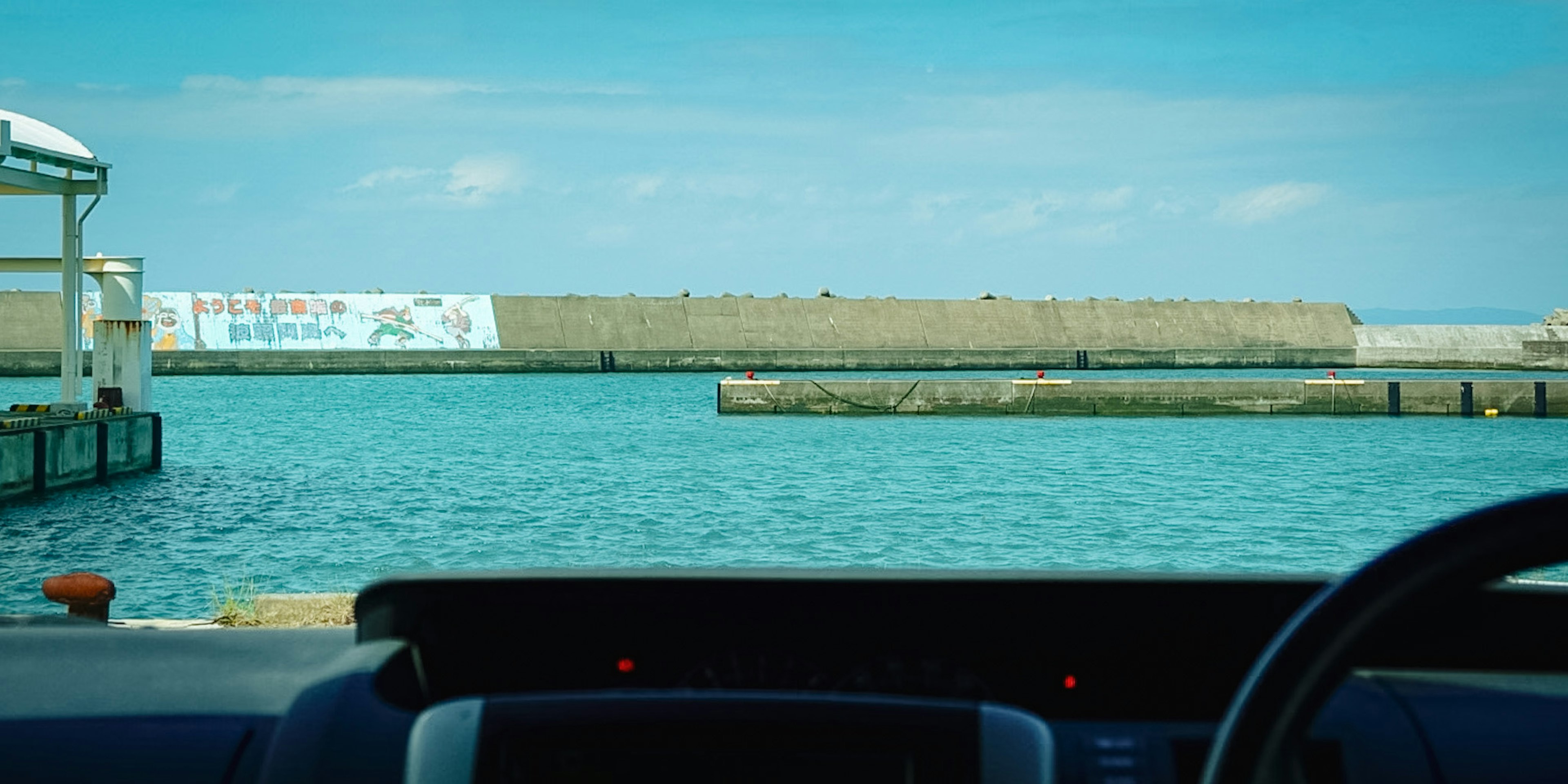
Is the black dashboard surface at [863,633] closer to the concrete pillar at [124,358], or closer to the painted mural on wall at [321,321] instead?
the concrete pillar at [124,358]

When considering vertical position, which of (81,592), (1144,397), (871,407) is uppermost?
(1144,397)

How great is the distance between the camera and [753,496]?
25672mm

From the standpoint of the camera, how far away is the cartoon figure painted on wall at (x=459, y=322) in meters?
80.2

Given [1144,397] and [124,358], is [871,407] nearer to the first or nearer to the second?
[1144,397]

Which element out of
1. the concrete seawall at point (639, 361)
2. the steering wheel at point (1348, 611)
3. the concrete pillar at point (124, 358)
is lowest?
the steering wheel at point (1348, 611)

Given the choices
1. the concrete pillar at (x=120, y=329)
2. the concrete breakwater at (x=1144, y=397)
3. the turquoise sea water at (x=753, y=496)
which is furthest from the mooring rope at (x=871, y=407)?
the concrete pillar at (x=120, y=329)

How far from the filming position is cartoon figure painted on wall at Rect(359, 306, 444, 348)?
79.0m

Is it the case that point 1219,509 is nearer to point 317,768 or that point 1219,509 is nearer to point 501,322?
point 317,768

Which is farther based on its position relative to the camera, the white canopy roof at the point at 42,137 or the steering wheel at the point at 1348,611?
the white canopy roof at the point at 42,137

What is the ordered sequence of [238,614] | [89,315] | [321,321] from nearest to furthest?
[238,614], [89,315], [321,321]

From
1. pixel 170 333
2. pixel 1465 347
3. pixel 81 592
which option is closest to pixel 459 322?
pixel 170 333

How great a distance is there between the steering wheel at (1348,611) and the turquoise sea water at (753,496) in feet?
16.9

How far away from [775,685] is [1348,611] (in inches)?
51.6

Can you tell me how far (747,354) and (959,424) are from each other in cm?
3679
